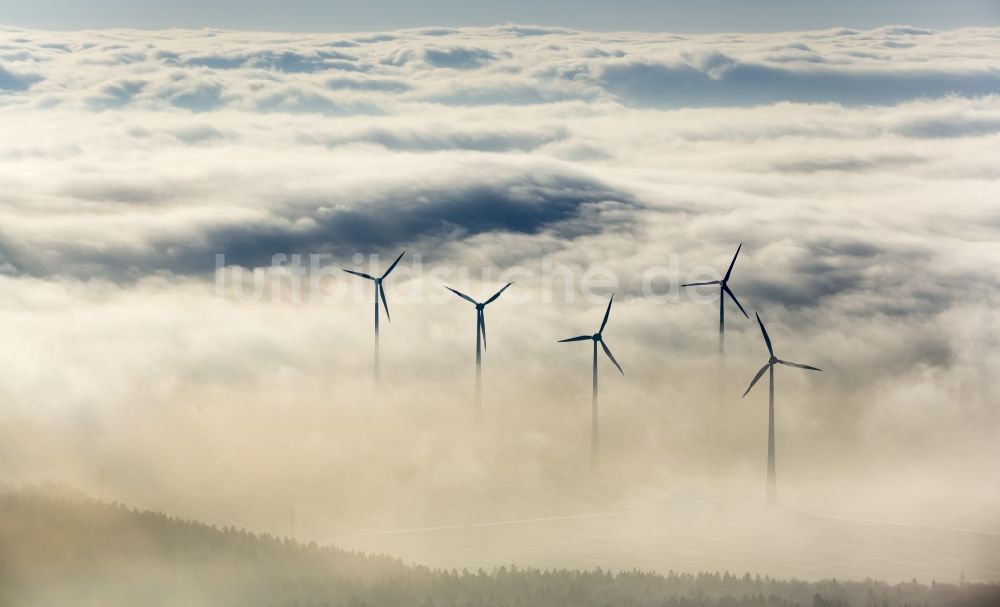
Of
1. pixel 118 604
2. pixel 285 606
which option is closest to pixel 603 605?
pixel 285 606

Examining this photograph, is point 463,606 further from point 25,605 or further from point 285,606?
point 25,605

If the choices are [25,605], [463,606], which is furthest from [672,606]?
[25,605]

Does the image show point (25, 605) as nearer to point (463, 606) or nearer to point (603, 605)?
point (463, 606)

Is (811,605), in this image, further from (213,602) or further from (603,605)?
(213,602)

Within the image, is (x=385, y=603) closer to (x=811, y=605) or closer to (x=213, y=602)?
(x=213, y=602)

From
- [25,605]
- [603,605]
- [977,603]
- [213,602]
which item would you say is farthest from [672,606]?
[25,605]

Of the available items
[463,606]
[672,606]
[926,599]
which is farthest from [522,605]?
[926,599]
